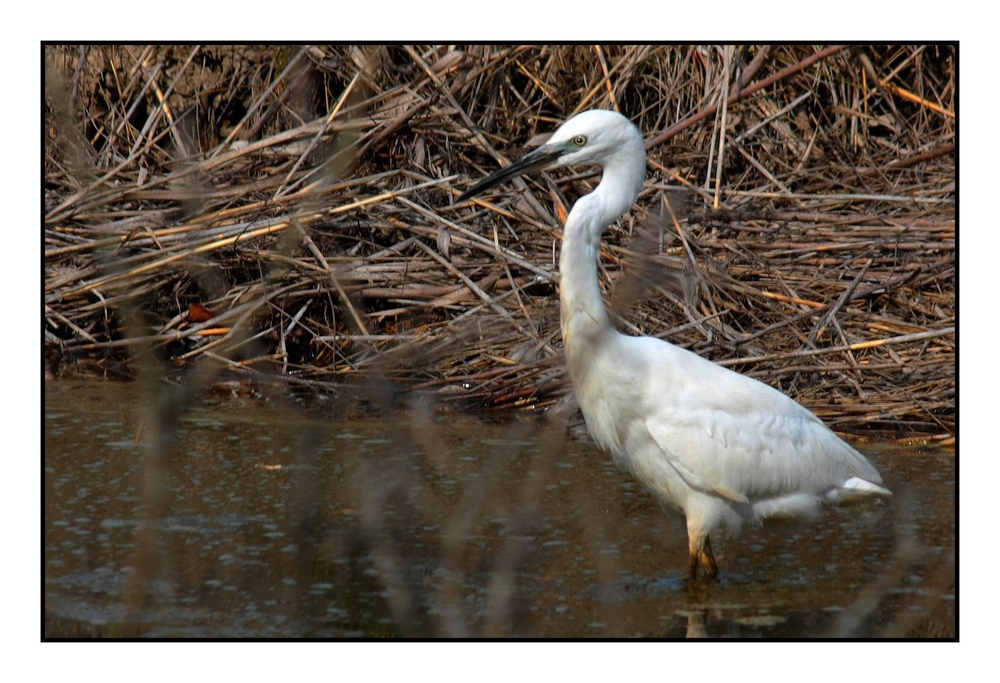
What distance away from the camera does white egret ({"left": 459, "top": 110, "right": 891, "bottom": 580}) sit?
370 centimetres

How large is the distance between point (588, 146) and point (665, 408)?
865 mm

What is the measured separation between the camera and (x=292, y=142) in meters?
6.67

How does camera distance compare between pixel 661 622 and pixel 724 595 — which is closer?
pixel 661 622

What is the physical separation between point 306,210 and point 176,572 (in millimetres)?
2903

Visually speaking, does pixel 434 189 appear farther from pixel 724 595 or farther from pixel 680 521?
pixel 724 595

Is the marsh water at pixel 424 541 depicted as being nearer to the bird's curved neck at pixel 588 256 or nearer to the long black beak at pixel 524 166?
the bird's curved neck at pixel 588 256

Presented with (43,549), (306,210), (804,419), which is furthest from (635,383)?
(306,210)

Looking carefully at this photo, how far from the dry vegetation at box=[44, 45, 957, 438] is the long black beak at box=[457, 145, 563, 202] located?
58.6 inches

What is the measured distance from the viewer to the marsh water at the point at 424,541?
10.7 feet

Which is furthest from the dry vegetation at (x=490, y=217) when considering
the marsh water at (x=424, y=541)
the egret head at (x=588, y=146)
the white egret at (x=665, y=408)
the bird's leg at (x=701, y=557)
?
the bird's leg at (x=701, y=557)

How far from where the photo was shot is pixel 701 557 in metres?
3.74

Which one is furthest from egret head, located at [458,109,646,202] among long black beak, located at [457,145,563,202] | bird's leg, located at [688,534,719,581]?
bird's leg, located at [688,534,719,581]

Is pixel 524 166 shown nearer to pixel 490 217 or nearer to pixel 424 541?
pixel 424 541

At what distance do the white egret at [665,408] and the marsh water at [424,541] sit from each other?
0.80 ft
